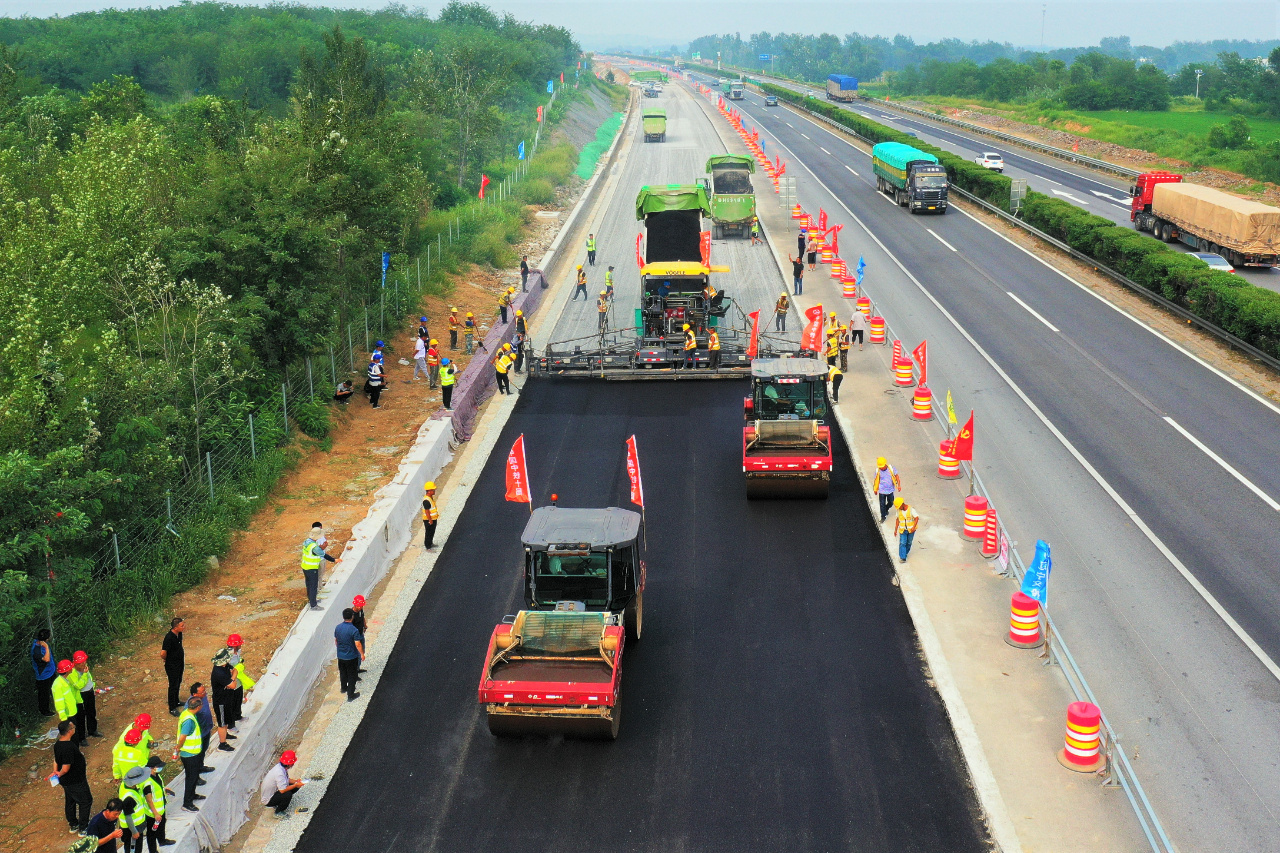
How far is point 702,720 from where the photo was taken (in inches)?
617

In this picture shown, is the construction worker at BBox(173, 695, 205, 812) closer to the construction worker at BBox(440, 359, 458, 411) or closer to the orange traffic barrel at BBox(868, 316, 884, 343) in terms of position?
the construction worker at BBox(440, 359, 458, 411)

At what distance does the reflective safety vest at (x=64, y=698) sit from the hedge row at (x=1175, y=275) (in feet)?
102

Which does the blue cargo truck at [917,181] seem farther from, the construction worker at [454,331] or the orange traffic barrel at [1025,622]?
the orange traffic barrel at [1025,622]

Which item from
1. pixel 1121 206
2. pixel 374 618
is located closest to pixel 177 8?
pixel 1121 206

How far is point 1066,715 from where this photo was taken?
15188mm

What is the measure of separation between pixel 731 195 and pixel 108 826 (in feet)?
151

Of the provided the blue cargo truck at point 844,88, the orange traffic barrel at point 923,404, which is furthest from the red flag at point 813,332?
the blue cargo truck at point 844,88

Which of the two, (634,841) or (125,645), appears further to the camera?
(125,645)

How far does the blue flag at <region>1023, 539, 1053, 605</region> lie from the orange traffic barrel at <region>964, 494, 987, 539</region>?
142 inches

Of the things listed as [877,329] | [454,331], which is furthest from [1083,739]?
[454,331]

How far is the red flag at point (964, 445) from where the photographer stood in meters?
23.2

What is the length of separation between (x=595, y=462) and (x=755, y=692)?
10146mm

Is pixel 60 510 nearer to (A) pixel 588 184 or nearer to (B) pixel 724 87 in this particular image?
(A) pixel 588 184

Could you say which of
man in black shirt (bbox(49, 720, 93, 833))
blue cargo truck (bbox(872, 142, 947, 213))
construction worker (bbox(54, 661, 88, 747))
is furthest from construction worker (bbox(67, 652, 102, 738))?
blue cargo truck (bbox(872, 142, 947, 213))
